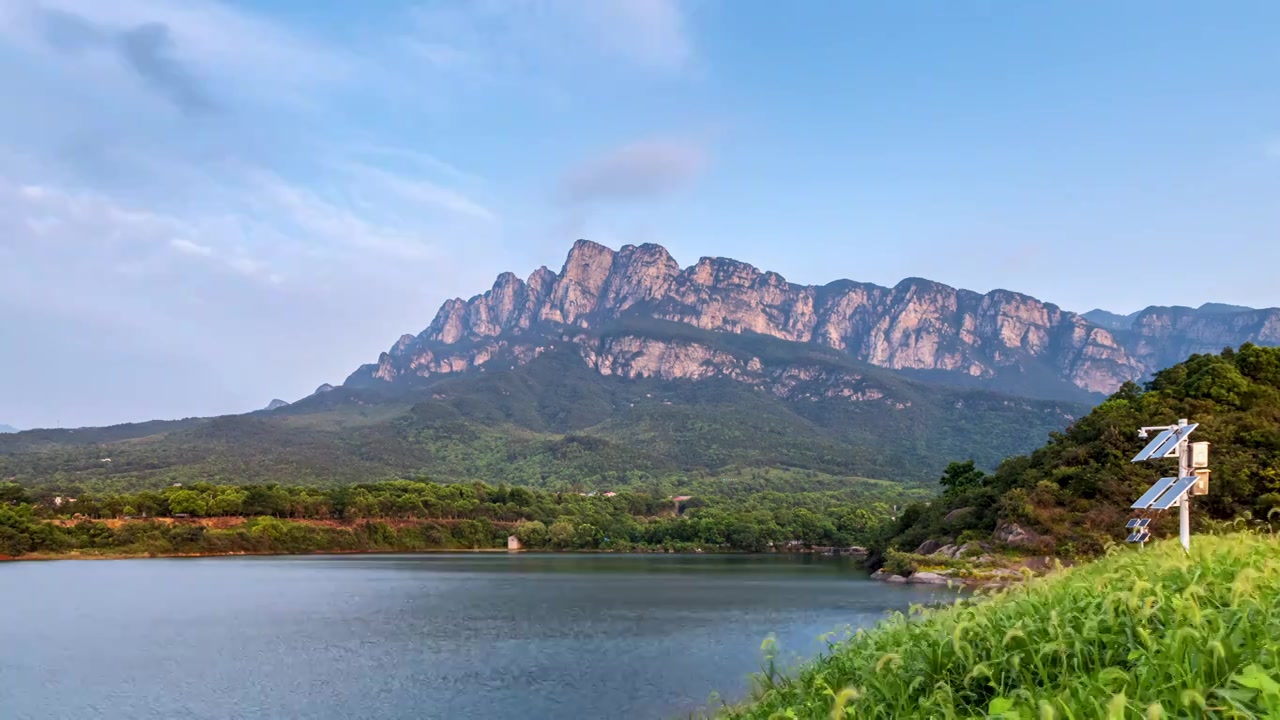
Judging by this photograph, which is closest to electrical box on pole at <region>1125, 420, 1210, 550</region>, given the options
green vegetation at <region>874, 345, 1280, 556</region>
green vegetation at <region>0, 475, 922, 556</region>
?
green vegetation at <region>874, 345, 1280, 556</region>

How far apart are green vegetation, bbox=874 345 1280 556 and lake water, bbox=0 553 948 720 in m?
8.57

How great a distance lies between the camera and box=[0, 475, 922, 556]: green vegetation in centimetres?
8481

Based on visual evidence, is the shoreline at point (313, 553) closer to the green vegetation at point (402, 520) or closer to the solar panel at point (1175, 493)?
the green vegetation at point (402, 520)

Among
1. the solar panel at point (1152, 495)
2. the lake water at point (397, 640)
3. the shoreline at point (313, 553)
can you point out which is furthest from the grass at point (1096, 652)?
the shoreline at point (313, 553)

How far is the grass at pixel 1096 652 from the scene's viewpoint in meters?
4.65

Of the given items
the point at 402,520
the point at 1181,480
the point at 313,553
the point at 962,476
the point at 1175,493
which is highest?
the point at 1181,480

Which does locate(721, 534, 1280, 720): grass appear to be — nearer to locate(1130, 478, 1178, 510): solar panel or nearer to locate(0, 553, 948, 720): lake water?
locate(1130, 478, 1178, 510): solar panel

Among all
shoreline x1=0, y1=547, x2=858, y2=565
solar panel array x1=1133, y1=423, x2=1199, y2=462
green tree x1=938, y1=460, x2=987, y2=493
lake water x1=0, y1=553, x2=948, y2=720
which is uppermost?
solar panel array x1=1133, y1=423, x2=1199, y2=462

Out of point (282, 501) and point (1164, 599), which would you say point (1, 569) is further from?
point (1164, 599)

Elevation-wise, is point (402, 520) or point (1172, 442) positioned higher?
point (1172, 442)

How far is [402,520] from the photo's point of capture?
106 meters

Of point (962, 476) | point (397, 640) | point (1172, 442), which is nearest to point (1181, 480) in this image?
point (1172, 442)

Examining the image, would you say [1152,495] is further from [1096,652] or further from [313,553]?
[313,553]

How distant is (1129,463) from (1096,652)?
46592 mm
